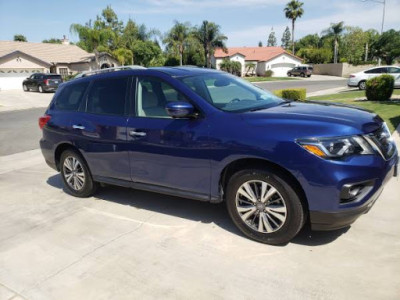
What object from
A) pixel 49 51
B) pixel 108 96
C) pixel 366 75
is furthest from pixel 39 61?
pixel 108 96

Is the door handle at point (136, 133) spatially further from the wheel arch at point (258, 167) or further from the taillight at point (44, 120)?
the taillight at point (44, 120)

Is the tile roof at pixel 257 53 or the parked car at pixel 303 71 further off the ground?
the tile roof at pixel 257 53

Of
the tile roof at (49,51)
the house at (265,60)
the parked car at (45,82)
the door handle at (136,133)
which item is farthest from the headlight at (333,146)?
the house at (265,60)

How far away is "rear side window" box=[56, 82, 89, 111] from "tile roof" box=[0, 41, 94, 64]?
38628mm

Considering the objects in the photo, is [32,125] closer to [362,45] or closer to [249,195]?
[249,195]

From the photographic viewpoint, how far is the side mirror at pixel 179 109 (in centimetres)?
359

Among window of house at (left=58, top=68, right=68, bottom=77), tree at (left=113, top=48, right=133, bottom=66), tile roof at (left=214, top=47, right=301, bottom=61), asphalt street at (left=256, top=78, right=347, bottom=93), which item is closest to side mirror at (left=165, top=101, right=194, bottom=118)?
asphalt street at (left=256, top=78, right=347, bottom=93)

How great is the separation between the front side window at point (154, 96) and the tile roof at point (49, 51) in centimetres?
4013

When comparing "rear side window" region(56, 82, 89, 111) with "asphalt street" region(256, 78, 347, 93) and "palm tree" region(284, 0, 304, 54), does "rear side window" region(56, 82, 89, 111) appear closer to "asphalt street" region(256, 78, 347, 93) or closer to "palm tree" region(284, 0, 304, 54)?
"asphalt street" region(256, 78, 347, 93)

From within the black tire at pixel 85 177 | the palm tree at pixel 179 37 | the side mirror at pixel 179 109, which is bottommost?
the black tire at pixel 85 177

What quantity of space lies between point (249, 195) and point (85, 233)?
78.4 inches

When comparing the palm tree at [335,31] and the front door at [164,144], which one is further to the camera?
the palm tree at [335,31]

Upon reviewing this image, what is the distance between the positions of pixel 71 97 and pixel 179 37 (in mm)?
46729

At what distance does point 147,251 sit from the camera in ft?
12.0
